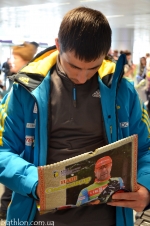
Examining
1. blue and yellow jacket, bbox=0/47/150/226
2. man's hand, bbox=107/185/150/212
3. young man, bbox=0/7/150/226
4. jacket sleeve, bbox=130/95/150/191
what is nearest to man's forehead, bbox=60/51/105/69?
young man, bbox=0/7/150/226

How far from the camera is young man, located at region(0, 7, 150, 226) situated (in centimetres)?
104

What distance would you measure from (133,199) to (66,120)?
37cm

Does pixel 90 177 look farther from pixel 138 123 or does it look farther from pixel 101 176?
pixel 138 123

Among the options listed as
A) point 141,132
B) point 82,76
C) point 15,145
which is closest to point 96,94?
point 82,76

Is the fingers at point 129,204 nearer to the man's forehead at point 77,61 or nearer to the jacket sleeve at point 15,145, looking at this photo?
the jacket sleeve at point 15,145

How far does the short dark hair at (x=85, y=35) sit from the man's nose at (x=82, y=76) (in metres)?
0.05

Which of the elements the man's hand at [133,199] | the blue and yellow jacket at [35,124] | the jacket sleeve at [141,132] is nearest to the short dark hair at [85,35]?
the blue and yellow jacket at [35,124]

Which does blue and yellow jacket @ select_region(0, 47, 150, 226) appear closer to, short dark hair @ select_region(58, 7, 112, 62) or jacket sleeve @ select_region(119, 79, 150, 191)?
jacket sleeve @ select_region(119, 79, 150, 191)

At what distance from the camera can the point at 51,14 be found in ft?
30.3

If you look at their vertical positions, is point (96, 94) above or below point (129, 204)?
above

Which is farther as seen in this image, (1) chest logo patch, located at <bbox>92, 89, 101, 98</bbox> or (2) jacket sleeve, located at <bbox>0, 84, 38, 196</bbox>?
(1) chest logo patch, located at <bbox>92, 89, 101, 98</bbox>

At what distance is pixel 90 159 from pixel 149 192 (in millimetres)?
333

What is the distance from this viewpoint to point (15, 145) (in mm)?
1110

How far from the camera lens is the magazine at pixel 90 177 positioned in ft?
3.03
